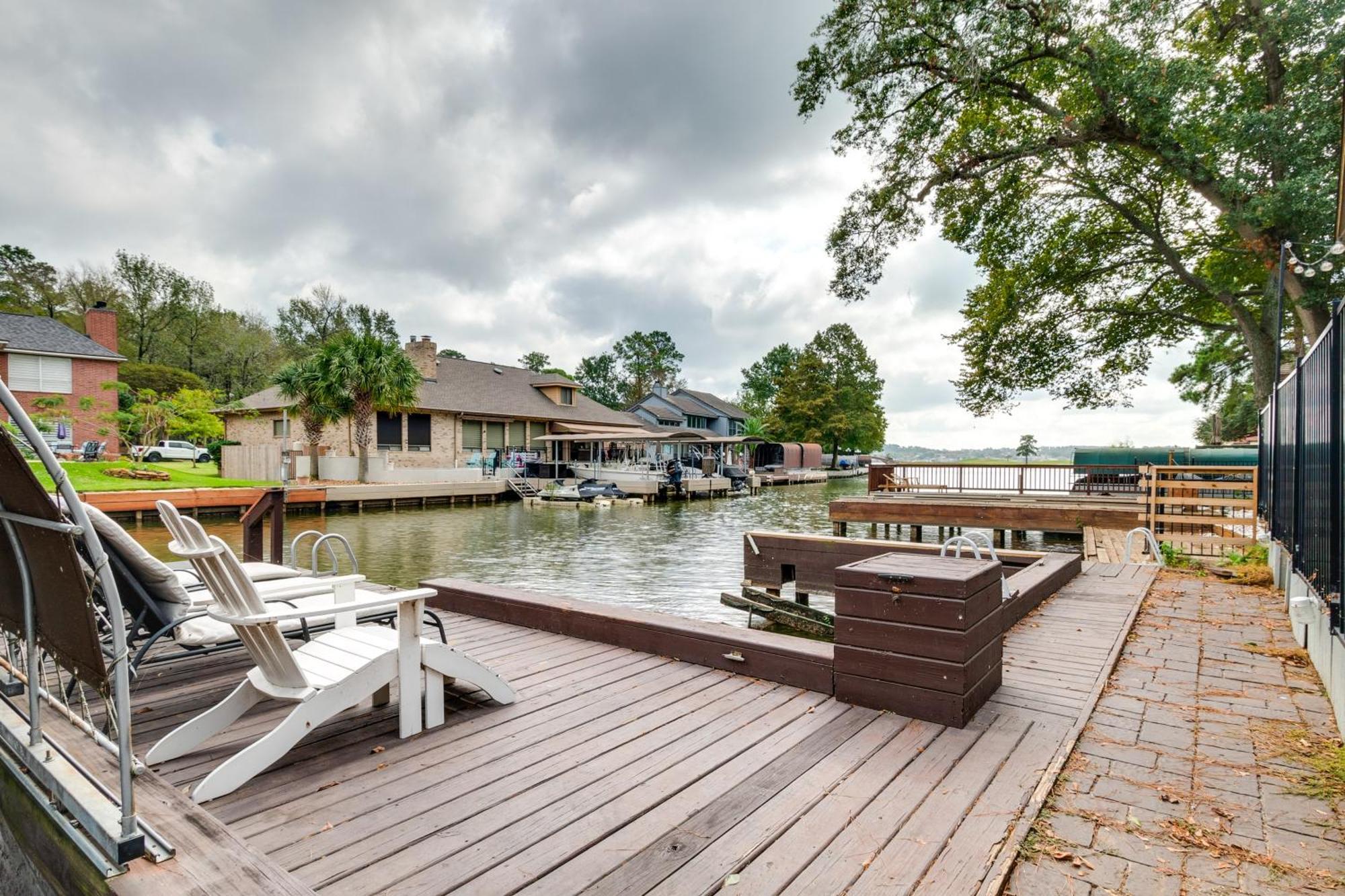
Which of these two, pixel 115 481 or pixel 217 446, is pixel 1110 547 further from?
pixel 217 446

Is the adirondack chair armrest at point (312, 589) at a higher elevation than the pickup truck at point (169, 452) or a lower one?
lower

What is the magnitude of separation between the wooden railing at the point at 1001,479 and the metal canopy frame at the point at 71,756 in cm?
1549

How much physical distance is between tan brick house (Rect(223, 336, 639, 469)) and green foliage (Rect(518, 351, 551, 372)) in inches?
1460

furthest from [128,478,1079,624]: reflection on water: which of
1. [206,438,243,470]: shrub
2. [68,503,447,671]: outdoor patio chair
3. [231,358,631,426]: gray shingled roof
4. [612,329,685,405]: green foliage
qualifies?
[612,329,685,405]: green foliage

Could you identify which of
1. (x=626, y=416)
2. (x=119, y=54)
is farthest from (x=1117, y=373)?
(x=626, y=416)

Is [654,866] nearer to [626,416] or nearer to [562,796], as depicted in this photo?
[562,796]

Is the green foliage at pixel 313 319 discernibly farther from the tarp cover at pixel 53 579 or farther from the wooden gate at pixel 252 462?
the tarp cover at pixel 53 579

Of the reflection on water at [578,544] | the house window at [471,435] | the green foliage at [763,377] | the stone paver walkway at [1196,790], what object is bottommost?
the reflection on water at [578,544]

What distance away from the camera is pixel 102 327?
84.9 feet

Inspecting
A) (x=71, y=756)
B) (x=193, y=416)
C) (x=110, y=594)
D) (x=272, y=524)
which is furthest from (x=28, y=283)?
(x=110, y=594)

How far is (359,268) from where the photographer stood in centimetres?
3994

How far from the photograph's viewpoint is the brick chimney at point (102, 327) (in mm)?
25828

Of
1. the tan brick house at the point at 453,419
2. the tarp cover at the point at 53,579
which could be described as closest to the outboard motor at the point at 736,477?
the tan brick house at the point at 453,419

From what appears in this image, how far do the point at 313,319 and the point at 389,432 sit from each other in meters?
25.4
